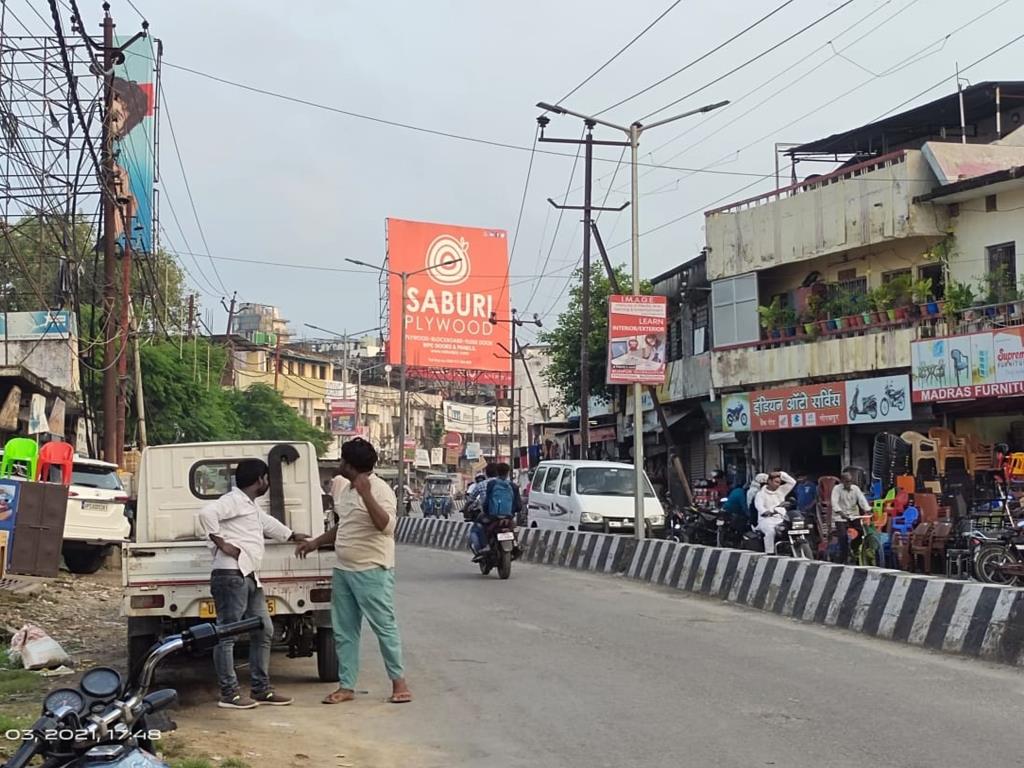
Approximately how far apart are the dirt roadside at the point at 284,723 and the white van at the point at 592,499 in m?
13.4

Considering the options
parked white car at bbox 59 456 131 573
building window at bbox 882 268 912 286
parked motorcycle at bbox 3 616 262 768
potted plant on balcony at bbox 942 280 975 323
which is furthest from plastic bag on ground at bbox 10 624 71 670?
building window at bbox 882 268 912 286

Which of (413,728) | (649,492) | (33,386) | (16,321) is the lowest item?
(413,728)

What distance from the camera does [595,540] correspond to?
23.1 m

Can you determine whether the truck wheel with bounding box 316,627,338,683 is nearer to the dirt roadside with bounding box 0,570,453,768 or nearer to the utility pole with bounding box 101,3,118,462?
the dirt roadside with bounding box 0,570,453,768

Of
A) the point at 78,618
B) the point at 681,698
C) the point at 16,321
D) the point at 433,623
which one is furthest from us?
the point at 16,321

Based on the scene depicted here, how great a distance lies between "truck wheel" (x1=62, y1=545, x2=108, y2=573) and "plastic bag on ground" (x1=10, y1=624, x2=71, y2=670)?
11368mm

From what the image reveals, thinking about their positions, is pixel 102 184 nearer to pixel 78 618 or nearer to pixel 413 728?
pixel 78 618

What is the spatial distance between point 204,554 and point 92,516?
12.9 metres

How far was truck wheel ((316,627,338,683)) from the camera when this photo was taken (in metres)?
10.0

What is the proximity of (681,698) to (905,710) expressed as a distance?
1.55 m

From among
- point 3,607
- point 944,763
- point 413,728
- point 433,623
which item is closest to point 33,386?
point 3,607

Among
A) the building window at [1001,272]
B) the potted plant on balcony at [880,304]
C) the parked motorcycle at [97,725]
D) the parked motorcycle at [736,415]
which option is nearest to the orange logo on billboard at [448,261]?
the parked motorcycle at [736,415]

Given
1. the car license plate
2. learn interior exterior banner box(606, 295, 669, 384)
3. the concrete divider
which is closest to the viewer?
the car license plate

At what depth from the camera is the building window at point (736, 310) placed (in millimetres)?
35500
